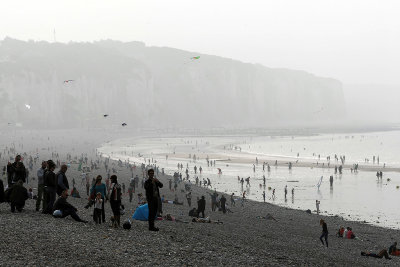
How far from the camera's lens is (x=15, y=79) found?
469ft

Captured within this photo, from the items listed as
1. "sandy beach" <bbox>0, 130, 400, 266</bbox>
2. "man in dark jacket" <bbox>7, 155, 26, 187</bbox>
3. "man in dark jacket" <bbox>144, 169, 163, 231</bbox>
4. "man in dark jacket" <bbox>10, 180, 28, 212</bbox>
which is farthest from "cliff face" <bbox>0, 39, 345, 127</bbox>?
"man in dark jacket" <bbox>144, 169, 163, 231</bbox>

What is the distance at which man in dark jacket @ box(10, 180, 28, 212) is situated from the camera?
1402 cm

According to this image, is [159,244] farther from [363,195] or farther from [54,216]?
[363,195]

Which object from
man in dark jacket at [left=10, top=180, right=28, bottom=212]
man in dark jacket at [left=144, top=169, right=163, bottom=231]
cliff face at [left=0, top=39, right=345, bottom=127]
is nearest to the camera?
man in dark jacket at [left=144, top=169, right=163, bottom=231]

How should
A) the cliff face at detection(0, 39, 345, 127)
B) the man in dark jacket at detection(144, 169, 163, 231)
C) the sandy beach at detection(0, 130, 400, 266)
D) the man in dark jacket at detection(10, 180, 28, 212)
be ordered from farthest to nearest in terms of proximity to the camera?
the cliff face at detection(0, 39, 345, 127), the man in dark jacket at detection(10, 180, 28, 212), the man in dark jacket at detection(144, 169, 163, 231), the sandy beach at detection(0, 130, 400, 266)

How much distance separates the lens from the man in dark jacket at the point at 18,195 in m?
14.0

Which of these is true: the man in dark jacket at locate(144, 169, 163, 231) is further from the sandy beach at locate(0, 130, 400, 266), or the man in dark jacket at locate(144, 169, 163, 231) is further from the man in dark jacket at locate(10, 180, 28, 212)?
the man in dark jacket at locate(10, 180, 28, 212)

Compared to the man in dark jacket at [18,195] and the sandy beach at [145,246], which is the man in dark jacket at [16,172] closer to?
the man in dark jacket at [18,195]

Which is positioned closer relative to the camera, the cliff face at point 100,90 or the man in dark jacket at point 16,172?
the man in dark jacket at point 16,172

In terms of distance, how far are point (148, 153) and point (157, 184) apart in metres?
69.2

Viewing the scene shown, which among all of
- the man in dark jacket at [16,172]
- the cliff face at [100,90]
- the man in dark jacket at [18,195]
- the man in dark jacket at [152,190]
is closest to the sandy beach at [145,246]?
the man in dark jacket at [18,195]

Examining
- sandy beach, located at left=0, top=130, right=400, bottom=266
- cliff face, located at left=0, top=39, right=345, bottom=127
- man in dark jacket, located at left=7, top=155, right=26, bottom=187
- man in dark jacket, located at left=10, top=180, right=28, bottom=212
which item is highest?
cliff face, located at left=0, top=39, right=345, bottom=127

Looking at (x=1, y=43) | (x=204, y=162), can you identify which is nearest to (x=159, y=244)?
(x=204, y=162)

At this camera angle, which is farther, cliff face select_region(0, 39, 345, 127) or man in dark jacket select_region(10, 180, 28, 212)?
cliff face select_region(0, 39, 345, 127)
